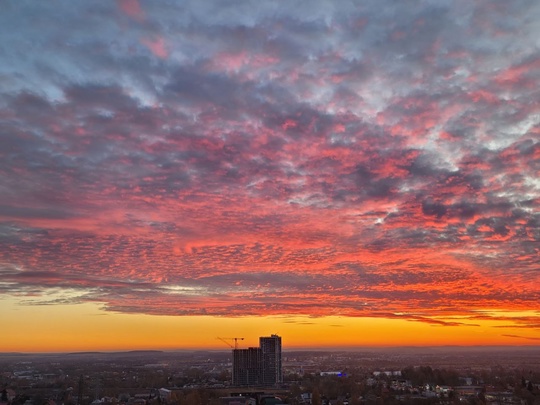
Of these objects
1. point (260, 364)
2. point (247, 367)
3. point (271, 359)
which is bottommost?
point (247, 367)

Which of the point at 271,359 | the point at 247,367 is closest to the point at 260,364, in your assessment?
the point at 247,367

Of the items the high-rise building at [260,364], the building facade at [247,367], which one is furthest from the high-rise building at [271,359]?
the building facade at [247,367]

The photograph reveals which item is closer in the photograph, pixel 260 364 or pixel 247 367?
pixel 247 367

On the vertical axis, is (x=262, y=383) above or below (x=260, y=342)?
below

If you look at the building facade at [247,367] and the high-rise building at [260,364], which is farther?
the high-rise building at [260,364]

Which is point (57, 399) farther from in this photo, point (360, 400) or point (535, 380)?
point (535, 380)

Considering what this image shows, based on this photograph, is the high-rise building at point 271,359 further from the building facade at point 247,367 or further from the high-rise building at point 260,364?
the building facade at point 247,367

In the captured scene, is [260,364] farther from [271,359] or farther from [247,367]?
[271,359]

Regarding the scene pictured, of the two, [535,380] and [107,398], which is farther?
[535,380]

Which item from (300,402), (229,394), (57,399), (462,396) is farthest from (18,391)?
(462,396)
